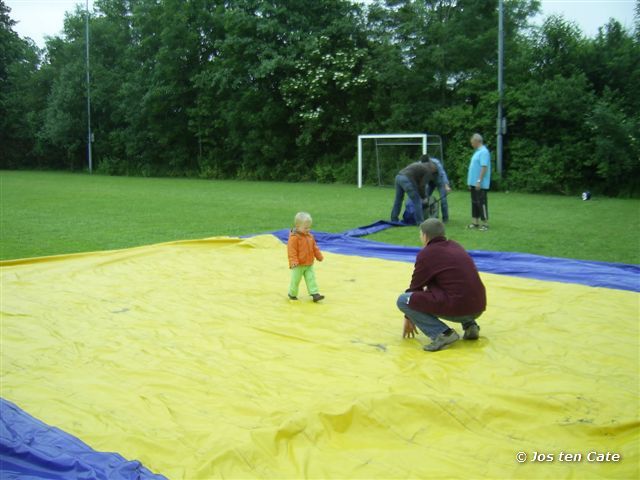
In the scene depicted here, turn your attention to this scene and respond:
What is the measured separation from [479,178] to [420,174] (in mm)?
1166

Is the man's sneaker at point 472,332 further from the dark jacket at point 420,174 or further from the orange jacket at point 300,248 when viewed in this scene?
the dark jacket at point 420,174

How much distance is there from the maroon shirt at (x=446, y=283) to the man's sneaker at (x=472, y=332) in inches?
8.0

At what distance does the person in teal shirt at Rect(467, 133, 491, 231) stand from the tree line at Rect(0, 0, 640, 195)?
10609 millimetres

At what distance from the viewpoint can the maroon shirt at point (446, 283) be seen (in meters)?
4.74

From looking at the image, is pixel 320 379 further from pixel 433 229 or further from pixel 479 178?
pixel 479 178

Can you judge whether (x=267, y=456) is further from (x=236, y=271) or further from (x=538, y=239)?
(x=538, y=239)

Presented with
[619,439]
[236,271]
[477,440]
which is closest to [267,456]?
[477,440]

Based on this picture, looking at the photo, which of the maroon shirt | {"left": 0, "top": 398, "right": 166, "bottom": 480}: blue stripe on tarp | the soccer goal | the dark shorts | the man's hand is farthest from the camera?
the soccer goal

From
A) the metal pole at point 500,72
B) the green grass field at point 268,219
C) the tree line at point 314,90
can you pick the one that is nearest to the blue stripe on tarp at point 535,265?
the green grass field at point 268,219

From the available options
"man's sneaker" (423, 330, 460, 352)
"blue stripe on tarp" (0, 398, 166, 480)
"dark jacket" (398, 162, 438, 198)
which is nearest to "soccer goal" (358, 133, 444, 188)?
"dark jacket" (398, 162, 438, 198)

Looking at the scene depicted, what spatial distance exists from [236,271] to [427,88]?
67.1 ft

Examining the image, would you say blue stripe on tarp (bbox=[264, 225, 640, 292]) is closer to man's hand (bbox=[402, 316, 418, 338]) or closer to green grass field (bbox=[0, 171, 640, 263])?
green grass field (bbox=[0, 171, 640, 263])

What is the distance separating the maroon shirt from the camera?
4.74m

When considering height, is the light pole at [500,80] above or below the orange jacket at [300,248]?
above
